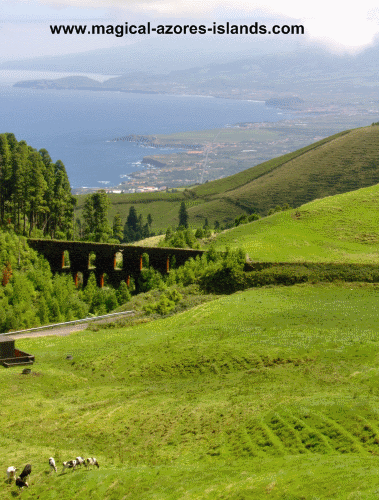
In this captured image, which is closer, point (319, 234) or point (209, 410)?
point (209, 410)

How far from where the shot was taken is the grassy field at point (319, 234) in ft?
241

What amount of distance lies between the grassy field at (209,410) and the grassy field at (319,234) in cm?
2288

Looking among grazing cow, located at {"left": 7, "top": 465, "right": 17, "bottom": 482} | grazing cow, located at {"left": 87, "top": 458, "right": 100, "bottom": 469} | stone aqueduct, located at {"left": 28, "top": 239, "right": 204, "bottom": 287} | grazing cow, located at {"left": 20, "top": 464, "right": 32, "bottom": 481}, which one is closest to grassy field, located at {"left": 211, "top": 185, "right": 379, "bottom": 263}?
stone aqueduct, located at {"left": 28, "top": 239, "right": 204, "bottom": 287}

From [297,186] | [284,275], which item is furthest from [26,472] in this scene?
[297,186]

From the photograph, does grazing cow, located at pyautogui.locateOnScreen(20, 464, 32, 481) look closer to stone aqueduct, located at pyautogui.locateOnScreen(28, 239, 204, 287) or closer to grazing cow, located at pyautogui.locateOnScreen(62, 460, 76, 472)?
grazing cow, located at pyautogui.locateOnScreen(62, 460, 76, 472)

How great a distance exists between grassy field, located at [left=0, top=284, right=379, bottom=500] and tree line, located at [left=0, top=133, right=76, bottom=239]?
115ft

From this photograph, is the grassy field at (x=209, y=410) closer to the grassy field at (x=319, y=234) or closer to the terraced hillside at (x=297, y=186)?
the grassy field at (x=319, y=234)

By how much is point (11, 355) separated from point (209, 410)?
61.9 ft

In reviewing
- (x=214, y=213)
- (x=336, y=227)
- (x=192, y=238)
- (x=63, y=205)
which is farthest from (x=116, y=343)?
(x=214, y=213)

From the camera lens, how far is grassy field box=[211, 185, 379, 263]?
73.6 m

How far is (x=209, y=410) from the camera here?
30672 mm

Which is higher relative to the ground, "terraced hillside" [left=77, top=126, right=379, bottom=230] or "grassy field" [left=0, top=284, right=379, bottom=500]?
"terraced hillside" [left=77, top=126, right=379, bottom=230]

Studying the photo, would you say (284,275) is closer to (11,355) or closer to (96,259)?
(96,259)

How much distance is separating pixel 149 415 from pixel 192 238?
2106 inches
